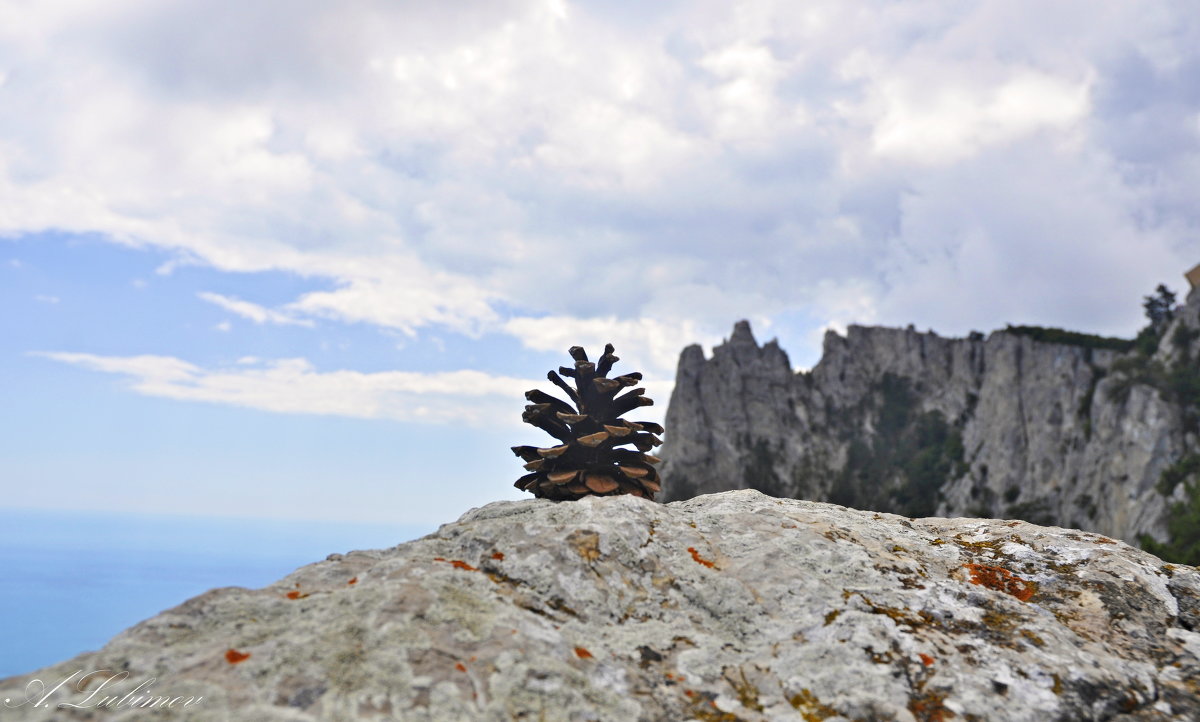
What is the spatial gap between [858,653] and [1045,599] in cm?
228

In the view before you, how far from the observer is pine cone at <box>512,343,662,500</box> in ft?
26.2

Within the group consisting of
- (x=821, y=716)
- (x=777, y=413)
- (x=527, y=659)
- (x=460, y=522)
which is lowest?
(x=821, y=716)

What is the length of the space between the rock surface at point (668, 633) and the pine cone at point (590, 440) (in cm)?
111

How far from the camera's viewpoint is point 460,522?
7.11 meters

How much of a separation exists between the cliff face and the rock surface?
106m

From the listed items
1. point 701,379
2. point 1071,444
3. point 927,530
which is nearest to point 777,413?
point 701,379

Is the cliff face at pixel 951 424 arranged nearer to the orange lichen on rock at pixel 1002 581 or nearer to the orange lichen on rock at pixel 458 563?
the orange lichen on rock at pixel 1002 581

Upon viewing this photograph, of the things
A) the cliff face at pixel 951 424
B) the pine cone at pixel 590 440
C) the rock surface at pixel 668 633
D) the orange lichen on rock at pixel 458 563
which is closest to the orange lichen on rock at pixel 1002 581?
the rock surface at pixel 668 633

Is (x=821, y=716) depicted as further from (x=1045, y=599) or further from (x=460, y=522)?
(x=460, y=522)

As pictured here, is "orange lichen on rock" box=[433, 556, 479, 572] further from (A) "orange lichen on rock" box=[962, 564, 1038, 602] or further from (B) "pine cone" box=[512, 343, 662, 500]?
(A) "orange lichen on rock" box=[962, 564, 1038, 602]

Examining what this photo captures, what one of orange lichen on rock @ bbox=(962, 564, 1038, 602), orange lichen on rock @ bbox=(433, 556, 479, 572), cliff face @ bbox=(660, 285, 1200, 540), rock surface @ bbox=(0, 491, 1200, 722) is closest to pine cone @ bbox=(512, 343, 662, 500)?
rock surface @ bbox=(0, 491, 1200, 722)

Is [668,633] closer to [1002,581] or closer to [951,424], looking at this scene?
[1002,581]

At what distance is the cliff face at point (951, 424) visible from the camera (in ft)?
326

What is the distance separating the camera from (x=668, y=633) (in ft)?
17.3
